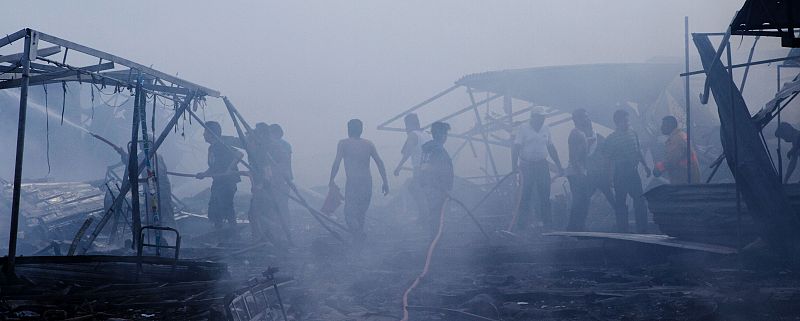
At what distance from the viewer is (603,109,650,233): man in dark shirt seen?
1013cm

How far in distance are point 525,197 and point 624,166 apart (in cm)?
183

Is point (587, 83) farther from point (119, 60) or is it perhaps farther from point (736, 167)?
point (119, 60)

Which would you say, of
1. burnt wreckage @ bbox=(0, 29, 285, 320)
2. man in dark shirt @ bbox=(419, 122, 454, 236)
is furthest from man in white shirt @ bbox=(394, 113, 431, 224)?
burnt wreckage @ bbox=(0, 29, 285, 320)

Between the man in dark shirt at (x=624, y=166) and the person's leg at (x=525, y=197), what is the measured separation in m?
1.37

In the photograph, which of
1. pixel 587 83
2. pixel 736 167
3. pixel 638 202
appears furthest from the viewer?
pixel 587 83

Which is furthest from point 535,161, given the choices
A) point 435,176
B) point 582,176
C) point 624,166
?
point 435,176

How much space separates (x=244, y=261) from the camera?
28.1 ft

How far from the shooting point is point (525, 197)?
11.3 metres

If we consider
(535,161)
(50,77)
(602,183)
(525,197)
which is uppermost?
(50,77)

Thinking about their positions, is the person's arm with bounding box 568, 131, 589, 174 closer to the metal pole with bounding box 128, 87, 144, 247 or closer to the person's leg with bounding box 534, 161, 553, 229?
the person's leg with bounding box 534, 161, 553, 229

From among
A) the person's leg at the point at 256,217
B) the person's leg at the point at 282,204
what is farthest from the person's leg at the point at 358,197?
the person's leg at the point at 256,217

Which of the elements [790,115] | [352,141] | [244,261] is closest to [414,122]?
[352,141]

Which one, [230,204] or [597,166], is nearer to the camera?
[597,166]

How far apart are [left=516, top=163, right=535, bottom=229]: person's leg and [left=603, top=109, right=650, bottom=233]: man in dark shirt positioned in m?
1.37
